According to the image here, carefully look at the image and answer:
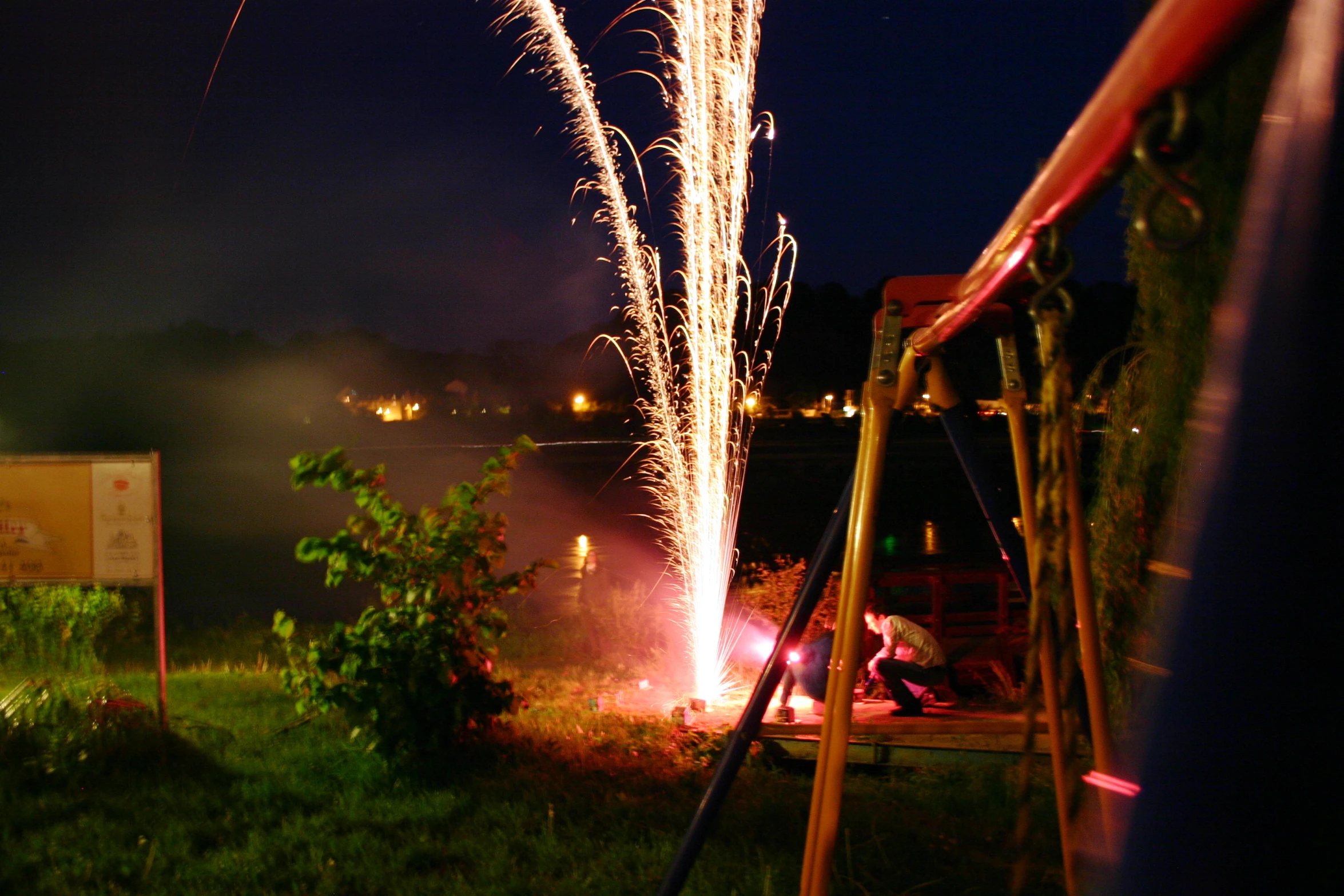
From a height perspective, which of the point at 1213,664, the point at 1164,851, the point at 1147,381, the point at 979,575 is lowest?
the point at 979,575

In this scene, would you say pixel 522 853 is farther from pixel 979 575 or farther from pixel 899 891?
pixel 979 575

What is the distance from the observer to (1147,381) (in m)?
4.43

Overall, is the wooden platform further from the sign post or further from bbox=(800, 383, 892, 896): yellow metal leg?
the sign post

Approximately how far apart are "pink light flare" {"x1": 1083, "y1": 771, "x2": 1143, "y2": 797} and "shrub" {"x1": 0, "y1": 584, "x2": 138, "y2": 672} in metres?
7.07

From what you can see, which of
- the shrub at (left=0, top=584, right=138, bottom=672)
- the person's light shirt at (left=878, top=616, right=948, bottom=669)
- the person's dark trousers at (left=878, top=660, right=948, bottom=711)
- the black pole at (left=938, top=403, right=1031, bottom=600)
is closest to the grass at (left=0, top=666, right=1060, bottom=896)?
the person's dark trousers at (left=878, top=660, right=948, bottom=711)

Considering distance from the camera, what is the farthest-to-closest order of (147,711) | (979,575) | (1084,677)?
(979,575) → (147,711) → (1084,677)

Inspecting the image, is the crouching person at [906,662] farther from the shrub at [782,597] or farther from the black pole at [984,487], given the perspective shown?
the black pole at [984,487]

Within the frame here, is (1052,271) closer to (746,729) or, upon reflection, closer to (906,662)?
(746,729)

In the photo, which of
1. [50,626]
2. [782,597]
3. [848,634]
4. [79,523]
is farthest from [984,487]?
[782,597]

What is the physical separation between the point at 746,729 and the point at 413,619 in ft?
10.2

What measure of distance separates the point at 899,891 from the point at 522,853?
1727 mm

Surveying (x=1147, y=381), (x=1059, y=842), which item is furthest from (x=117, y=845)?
(x=1147, y=381)

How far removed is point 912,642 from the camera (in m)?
6.14

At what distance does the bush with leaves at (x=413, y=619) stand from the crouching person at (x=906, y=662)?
2.38m
